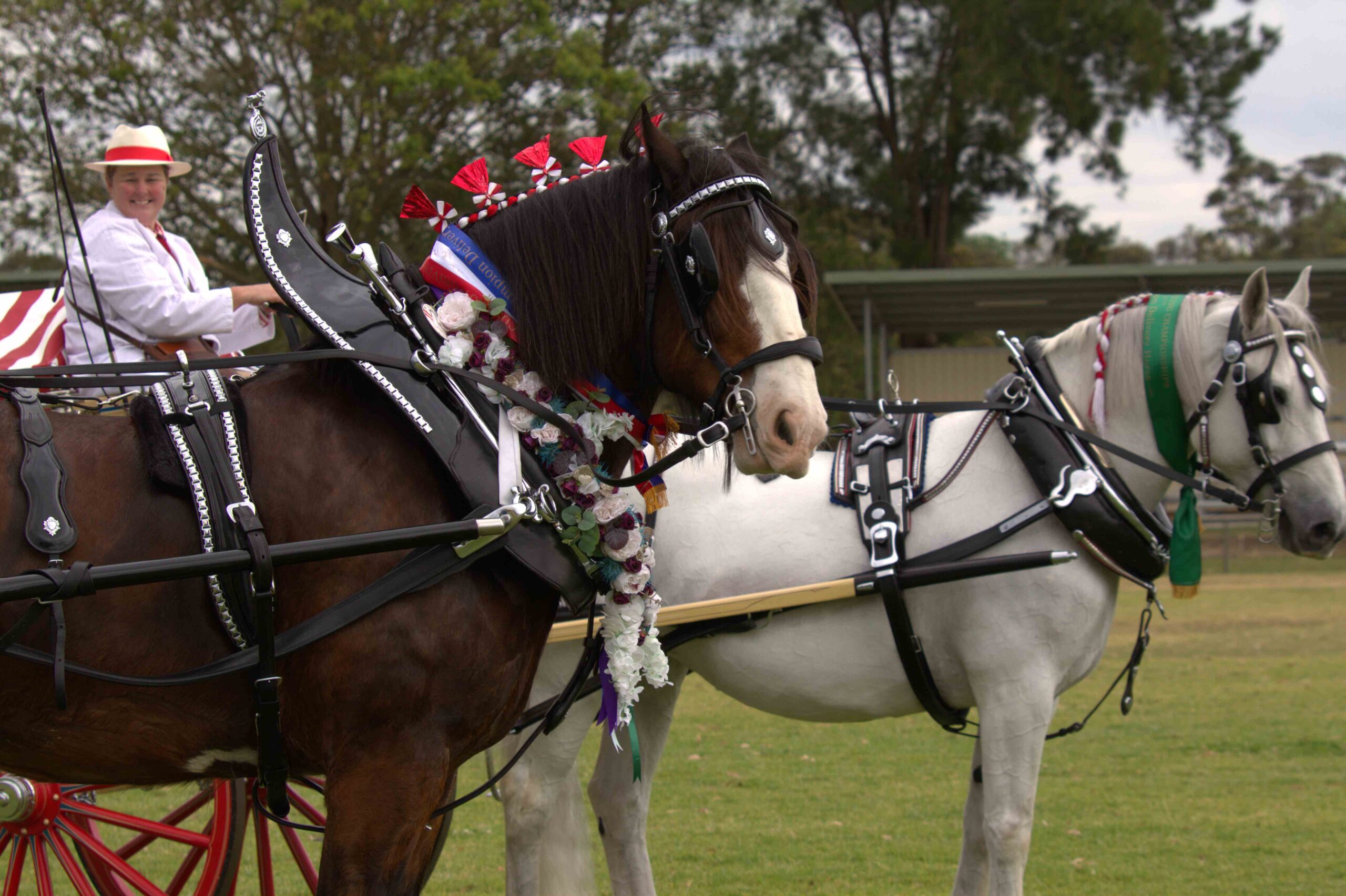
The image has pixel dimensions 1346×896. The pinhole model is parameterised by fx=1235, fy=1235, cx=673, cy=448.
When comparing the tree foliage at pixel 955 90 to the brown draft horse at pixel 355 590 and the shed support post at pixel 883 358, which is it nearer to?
the shed support post at pixel 883 358

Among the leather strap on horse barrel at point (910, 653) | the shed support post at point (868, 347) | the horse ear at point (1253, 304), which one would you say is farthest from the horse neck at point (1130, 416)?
the shed support post at point (868, 347)

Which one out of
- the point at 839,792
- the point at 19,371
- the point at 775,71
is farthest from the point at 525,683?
the point at 775,71

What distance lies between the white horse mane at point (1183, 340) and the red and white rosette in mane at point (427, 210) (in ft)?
7.08

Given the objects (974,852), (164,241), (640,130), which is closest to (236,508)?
(640,130)

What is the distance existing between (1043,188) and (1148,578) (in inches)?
1092

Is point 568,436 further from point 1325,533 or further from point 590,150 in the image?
point 1325,533

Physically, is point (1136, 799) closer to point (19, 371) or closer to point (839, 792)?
point (839, 792)

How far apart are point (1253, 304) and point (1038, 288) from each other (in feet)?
59.0

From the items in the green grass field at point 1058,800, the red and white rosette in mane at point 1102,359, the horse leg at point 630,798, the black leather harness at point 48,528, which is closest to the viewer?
the black leather harness at point 48,528

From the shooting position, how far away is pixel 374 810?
93.6 inches

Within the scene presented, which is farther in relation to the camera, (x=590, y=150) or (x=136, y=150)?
(x=136, y=150)

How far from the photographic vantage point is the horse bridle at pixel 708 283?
2.49 meters

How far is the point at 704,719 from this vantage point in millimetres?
9625

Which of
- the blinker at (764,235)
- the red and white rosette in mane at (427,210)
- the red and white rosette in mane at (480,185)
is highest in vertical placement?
the red and white rosette in mane at (480,185)
